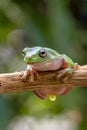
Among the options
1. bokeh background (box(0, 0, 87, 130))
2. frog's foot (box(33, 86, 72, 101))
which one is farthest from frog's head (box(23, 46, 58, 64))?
bokeh background (box(0, 0, 87, 130))

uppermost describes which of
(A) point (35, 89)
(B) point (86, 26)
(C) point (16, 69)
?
(B) point (86, 26)

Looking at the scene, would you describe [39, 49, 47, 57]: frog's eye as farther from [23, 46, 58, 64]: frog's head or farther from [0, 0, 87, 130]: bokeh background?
[0, 0, 87, 130]: bokeh background

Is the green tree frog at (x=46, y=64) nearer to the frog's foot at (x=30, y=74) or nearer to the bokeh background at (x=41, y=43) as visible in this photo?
the frog's foot at (x=30, y=74)

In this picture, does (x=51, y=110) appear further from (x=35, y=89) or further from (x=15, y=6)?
(x=35, y=89)

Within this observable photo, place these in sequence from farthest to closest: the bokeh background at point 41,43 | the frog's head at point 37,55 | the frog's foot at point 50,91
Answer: the bokeh background at point 41,43
the frog's foot at point 50,91
the frog's head at point 37,55

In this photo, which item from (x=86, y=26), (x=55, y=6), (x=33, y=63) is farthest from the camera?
(x=86, y=26)

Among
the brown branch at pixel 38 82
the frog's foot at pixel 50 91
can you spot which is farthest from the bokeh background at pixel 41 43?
the brown branch at pixel 38 82

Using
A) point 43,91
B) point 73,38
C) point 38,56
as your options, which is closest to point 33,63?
point 38,56
